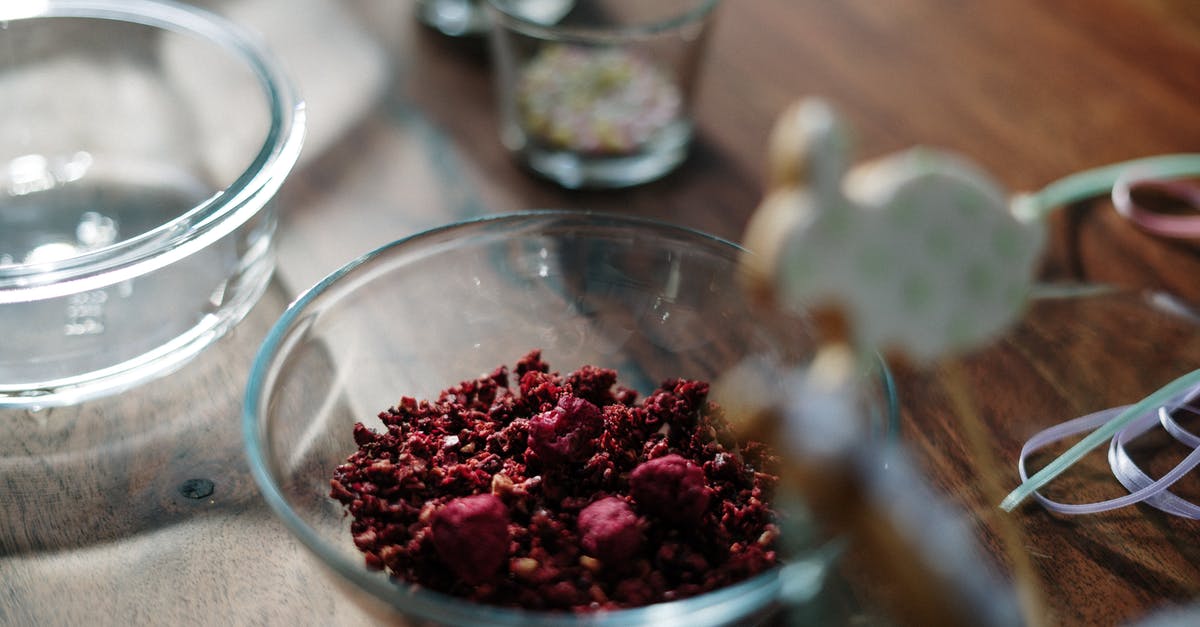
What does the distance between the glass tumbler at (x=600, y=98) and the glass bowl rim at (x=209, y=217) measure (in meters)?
0.20

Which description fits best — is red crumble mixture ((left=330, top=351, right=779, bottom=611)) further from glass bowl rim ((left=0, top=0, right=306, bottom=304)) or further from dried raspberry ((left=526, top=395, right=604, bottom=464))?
glass bowl rim ((left=0, top=0, right=306, bottom=304))

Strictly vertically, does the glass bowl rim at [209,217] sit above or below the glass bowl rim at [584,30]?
below

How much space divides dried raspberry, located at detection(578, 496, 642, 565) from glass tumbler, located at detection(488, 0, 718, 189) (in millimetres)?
391

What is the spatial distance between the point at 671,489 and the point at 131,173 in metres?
0.55

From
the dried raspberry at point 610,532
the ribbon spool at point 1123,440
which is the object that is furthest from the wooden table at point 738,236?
the dried raspberry at point 610,532

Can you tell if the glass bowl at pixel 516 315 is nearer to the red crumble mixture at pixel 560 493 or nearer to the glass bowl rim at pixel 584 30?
the red crumble mixture at pixel 560 493

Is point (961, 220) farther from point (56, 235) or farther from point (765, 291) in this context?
point (56, 235)

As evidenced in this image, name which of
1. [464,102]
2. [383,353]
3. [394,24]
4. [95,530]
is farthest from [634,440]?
[394,24]

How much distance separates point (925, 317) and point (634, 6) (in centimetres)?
65

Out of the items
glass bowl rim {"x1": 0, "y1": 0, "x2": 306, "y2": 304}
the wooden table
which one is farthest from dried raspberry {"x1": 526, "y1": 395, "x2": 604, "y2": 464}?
glass bowl rim {"x1": 0, "y1": 0, "x2": 306, "y2": 304}

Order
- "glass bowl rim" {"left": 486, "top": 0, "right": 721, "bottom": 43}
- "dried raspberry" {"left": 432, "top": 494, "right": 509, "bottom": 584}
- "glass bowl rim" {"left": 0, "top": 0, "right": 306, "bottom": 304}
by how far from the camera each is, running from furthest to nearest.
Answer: "glass bowl rim" {"left": 486, "top": 0, "right": 721, "bottom": 43}, "glass bowl rim" {"left": 0, "top": 0, "right": 306, "bottom": 304}, "dried raspberry" {"left": 432, "top": 494, "right": 509, "bottom": 584}

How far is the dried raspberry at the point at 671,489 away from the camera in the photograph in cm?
54

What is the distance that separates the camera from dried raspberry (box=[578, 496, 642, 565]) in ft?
1.73

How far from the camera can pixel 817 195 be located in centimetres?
43
